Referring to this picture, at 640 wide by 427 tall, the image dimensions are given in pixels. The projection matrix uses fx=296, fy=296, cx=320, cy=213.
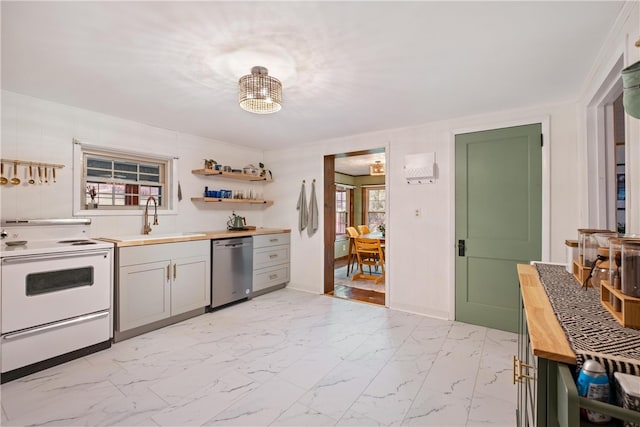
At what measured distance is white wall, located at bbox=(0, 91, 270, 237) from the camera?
8.59ft

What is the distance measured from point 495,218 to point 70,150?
4.39 m

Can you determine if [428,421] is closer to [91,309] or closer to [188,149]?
[91,309]

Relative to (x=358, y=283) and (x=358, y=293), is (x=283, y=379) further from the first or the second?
(x=358, y=283)

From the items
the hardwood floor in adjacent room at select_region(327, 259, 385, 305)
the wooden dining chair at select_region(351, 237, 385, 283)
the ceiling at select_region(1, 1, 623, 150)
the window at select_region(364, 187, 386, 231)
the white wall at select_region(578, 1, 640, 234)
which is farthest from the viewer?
the window at select_region(364, 187, 386, 231)

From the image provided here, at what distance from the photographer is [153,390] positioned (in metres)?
2.03

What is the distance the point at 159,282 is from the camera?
3.05 m

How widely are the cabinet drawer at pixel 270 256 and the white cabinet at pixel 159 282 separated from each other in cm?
76

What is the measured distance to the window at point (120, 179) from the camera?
315cm

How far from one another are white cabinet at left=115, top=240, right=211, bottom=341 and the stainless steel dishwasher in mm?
92

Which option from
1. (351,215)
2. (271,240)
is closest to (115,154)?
(271,240)

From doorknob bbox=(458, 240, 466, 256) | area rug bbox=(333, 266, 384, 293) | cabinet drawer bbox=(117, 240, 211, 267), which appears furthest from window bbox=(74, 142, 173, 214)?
doorknob bbox=(458, 240, 466, 256)

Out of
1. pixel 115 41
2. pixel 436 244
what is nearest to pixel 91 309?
pixel 115 41

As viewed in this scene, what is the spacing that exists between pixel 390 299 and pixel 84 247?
128 inches

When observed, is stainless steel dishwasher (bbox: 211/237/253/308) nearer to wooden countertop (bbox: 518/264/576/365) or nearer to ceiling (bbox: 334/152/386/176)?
ceiling (bbox: 334/152/386/176)
